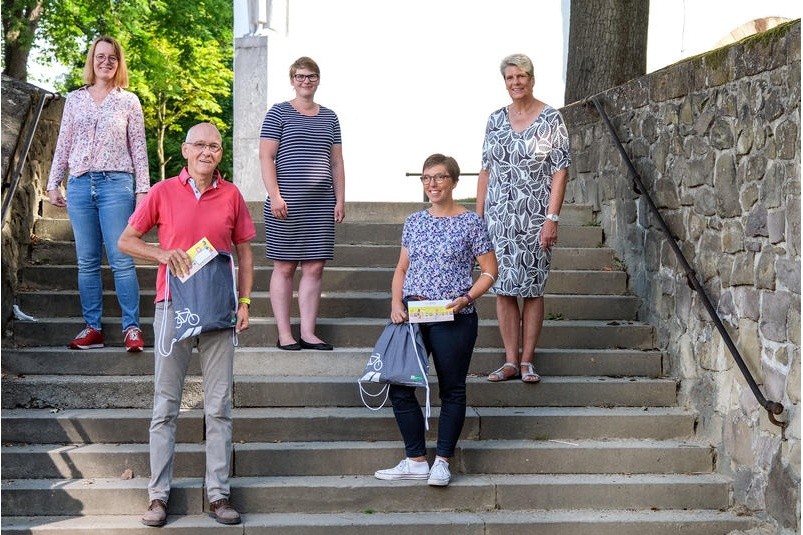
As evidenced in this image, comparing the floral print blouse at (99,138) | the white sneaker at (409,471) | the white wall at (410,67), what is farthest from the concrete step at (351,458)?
the white wall at (410,67)

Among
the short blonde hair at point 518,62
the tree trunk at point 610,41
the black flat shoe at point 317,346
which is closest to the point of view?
the short blonde hair at point 518,62

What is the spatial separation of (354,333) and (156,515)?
2.02 meters

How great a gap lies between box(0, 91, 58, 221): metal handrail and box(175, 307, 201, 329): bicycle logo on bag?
1.63m

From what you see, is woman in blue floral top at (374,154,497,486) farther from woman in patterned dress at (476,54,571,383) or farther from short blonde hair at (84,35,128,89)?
short blonde hair at (84,35,128,89)

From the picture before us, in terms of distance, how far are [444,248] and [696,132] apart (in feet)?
5.96

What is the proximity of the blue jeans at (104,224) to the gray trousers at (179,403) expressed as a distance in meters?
1.33

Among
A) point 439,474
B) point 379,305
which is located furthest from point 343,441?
point 379,305

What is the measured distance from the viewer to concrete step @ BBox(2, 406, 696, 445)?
6145mm

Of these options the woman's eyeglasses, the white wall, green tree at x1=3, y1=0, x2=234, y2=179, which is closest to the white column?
the white wall

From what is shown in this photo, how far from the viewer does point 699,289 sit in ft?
20.5

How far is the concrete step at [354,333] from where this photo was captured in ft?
22.7

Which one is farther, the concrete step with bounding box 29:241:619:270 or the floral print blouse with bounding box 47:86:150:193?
the concrete step with bounding box 29:241:619:270

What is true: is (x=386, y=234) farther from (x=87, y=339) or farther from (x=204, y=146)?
(x=204, y=146)

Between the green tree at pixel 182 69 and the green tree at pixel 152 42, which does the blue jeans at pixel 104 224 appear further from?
the green tree at pixel 182 69
